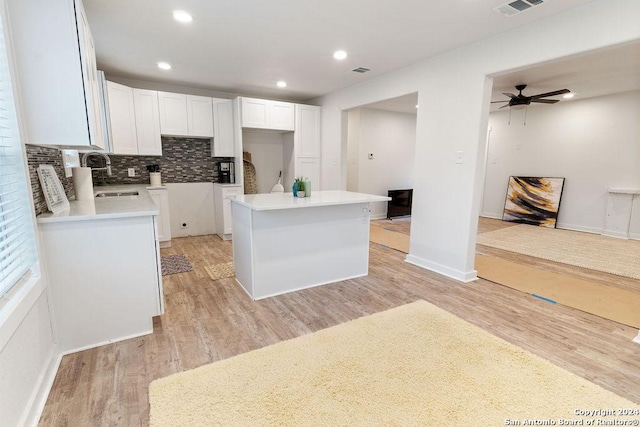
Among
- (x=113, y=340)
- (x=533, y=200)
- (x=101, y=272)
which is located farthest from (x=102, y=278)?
(x=533, y=200)

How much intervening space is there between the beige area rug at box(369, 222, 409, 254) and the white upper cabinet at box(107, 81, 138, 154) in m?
3.87

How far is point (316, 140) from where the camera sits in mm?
5551

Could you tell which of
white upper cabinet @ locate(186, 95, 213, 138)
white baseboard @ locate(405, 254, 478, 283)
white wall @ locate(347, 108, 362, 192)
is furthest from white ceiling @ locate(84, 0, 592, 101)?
white baseboard @ locate(405, 254, 478, 283)

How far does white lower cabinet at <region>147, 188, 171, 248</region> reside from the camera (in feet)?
14.3

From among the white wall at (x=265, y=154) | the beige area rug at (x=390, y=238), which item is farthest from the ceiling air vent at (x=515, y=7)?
the white wall at (x=265, y=154)

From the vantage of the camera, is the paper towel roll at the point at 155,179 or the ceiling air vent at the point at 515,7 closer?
the ceiling air vent at the point at 515,7

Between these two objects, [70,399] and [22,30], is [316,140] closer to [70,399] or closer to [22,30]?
[22,30]

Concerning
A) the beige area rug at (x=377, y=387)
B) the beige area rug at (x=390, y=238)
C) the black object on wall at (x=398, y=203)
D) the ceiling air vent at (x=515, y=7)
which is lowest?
the beige area rug at (x=377, y=387)

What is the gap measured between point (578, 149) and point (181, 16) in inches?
265

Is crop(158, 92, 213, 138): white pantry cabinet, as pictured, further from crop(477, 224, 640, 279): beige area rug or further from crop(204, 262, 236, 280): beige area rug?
crop(477, 224, 640, 279): beige area rug

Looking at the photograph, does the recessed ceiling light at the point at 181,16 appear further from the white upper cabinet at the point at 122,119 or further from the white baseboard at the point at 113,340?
the white baseboard at the point at 113,340

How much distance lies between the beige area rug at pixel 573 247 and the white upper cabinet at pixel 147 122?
5.21 meters

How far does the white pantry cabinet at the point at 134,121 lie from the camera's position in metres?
4.08

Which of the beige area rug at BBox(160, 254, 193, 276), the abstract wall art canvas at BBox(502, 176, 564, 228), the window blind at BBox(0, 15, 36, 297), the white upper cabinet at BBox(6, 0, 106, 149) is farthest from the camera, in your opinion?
the abstract wall art canvas at BBox(502, 176, 564, 228)
